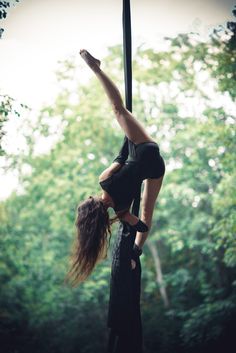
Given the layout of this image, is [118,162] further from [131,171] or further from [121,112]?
[121,112]

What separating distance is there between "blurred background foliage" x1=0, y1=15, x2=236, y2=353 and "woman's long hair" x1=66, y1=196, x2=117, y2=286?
3.71 meters

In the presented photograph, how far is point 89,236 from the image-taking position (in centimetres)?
184

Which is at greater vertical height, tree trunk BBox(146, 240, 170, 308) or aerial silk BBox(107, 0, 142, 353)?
tree trunk BBox(146, 240, 170, 308)

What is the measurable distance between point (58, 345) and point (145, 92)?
4.85 m

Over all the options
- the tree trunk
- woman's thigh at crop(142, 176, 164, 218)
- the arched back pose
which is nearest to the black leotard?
the arched back pose

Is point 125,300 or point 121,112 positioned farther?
point 125,300

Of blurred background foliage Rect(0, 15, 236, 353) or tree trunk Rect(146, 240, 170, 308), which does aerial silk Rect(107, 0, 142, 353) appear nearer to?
blurred background foliage Rect(0, 15, 236, 353)

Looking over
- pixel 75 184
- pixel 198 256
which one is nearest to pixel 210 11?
pixel 75 184

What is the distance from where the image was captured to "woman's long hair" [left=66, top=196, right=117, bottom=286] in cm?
184

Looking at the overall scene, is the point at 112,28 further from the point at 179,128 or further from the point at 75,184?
the point at 75,184

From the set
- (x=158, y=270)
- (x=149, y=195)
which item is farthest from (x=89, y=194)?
(x=149, y=195)

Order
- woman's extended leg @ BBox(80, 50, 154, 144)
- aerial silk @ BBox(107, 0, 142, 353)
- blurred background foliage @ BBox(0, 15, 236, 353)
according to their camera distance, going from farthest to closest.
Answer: blurred background foliage @ BBox(0, 15, 236, 353)
aerial silk @ BBox(107, 0, 142, 353)
woman's extended leg @ BBox(80, 50, 154, 144)

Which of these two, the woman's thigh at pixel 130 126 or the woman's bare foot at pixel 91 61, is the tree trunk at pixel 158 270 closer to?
the woman's thigh at pixel 130 126

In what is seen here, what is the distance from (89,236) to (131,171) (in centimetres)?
41
